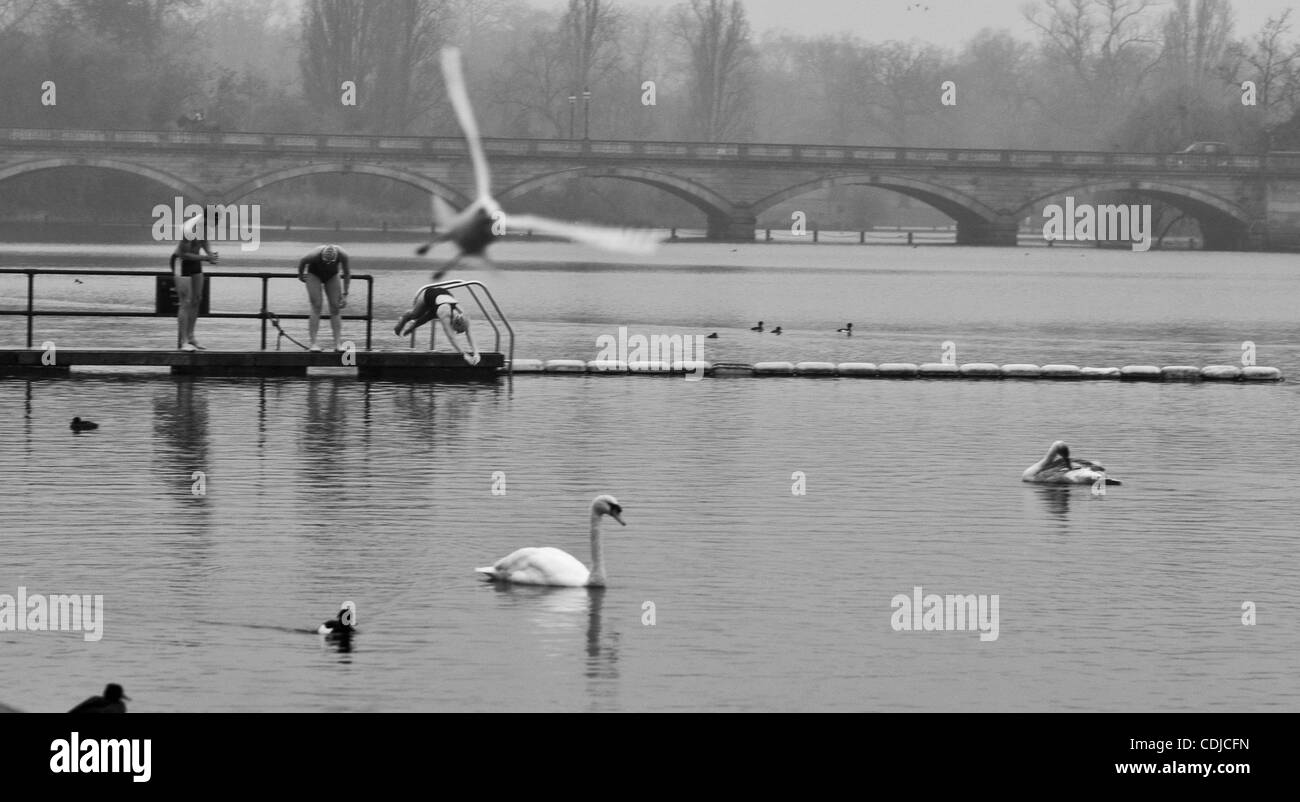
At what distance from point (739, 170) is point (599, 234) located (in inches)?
4837

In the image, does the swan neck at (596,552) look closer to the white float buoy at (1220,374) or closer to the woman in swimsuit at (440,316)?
the woman in swimsuit at (440,316)

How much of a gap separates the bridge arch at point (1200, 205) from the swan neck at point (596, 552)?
116 meters

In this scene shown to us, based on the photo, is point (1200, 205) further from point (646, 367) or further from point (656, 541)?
point (656, 541)

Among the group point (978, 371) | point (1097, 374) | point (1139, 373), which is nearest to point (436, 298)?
point (978, 371)

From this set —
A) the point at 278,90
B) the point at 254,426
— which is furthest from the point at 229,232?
the point at 254,426

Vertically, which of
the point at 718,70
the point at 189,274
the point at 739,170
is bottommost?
the point at 189,274

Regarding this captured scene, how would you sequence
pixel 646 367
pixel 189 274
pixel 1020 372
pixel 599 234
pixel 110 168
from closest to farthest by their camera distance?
1. pixel 599 234
2. pixel 189 274
3. pixel 646 367
4. pixel 1020 372
5. pixel 110 168

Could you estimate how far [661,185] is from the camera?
125812 mm

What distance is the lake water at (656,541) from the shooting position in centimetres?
1559

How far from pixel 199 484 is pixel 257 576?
16.8ft

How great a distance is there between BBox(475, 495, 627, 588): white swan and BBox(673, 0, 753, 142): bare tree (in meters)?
104

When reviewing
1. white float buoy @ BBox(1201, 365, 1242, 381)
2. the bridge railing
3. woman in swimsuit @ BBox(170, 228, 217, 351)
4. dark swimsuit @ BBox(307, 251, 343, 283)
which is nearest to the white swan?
woman in swimsuit @ BBox(170, 228, 217, 351)
